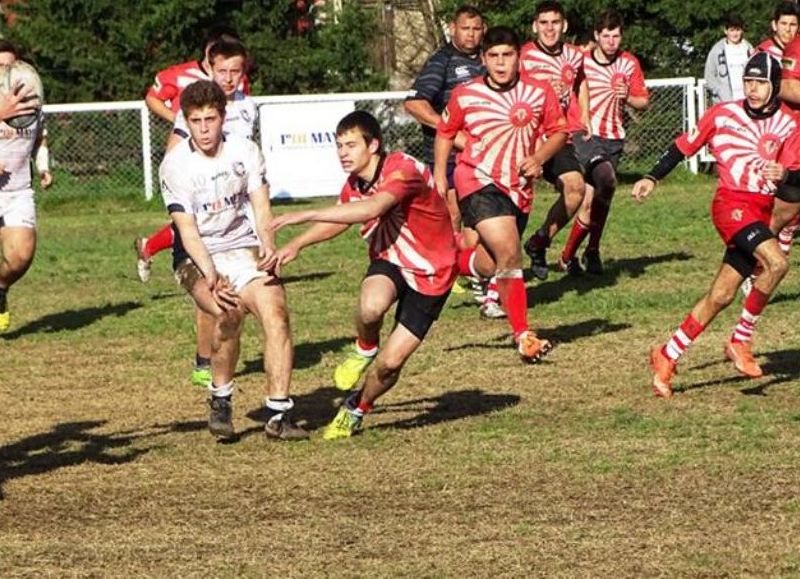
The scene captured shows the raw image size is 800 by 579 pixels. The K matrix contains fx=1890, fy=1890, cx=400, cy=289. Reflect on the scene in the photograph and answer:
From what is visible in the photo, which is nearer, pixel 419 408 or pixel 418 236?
pixel 418 236

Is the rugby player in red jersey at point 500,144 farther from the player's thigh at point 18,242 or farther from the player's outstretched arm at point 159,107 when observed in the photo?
the player's thigh at point 18,242

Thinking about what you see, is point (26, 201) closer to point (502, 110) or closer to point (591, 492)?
point (502, 110)

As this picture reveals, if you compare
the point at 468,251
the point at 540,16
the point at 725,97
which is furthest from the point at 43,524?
the point at 725,97

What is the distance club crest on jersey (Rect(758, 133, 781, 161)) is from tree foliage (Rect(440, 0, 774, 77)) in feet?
57.3

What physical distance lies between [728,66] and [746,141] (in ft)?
36.6

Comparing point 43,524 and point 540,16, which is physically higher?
point 540,16

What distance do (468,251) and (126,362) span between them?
8.51 feet

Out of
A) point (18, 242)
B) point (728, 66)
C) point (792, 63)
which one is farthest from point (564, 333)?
point (728, 66)

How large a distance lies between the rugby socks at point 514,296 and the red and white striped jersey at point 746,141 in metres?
1.72

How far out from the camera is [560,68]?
595 inches

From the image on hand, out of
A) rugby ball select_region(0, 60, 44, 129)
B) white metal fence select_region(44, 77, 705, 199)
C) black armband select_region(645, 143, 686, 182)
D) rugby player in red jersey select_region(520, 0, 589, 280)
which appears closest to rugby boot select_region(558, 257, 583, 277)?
rugby player in red jersey select_region(520, 0, 589, 280)

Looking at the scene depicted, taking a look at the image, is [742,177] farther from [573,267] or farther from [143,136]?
[143,136]

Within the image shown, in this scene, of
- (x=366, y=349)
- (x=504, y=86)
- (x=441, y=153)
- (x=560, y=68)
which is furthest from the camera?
(x=560, y=68)

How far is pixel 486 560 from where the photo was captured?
7.09 metres
